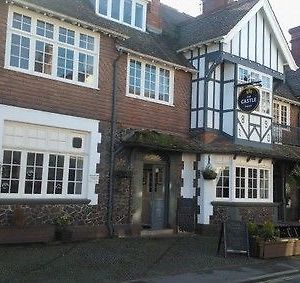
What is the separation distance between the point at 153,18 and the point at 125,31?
9.45 ft

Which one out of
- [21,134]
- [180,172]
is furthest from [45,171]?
[180,172]

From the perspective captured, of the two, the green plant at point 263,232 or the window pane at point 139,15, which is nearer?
the green plant at point 263,232

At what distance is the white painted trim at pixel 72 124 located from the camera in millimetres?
12688

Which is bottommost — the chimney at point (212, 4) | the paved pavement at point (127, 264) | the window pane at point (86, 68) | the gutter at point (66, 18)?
the paved pavement at point (127, 264)

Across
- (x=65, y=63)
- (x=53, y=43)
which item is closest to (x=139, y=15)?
(x=65, y=63)

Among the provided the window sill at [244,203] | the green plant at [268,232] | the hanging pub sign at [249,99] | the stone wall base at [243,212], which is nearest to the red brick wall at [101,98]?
the hanging pub sign at [249,99]

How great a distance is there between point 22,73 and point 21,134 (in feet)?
5.81

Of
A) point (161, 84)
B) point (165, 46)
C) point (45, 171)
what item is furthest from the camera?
point (165, 46)

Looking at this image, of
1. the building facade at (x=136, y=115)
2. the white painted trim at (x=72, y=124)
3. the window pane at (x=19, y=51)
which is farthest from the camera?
the building facade at (x=136, y=115)

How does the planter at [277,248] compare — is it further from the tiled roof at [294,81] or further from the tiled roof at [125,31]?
the tiled roof at [294,81]

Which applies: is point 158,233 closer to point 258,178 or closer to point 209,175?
point 209,175

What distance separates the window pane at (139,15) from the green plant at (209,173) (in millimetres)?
6238

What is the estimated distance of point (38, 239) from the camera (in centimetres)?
1261

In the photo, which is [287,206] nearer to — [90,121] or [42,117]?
[90,121]
